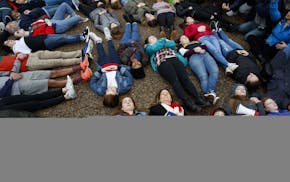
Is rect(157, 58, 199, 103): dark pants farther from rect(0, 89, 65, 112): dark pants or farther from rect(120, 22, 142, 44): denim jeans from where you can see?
rect(0, 89, 65, 112): dark pants

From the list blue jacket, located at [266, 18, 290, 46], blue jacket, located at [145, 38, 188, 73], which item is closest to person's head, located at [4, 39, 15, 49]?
blue jacket, located at [145, 38, 188, 73]

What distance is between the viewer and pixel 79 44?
21.3 feet

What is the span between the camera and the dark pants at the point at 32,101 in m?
4.71

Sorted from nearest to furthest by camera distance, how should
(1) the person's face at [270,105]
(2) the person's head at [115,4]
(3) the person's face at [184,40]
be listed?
(1) the person's face at [270,105] < (3) the person's face at [184,40] < (2) the person's head at [115,4]

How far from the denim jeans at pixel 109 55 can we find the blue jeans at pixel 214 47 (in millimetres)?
1731

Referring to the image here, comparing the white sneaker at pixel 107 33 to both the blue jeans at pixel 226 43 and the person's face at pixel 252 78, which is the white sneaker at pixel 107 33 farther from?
the person's face at pixel 252 78

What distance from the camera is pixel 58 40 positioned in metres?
6.32

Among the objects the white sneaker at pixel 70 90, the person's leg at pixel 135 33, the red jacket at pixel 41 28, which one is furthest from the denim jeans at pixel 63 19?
the white sneaker at pixel 70 90

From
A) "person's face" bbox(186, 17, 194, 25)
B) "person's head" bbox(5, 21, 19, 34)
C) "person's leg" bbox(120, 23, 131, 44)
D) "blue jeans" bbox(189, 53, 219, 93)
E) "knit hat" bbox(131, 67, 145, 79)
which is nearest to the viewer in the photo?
"blue jeans" bbox(189, 53, 219, 93)

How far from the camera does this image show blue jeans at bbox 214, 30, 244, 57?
18.9 feet

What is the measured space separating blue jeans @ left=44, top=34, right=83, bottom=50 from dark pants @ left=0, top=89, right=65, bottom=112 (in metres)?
1.57

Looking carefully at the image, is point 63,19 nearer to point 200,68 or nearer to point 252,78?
point 200,68

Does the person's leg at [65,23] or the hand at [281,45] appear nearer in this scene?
the hand at [281,45]

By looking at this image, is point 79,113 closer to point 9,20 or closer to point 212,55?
point 212,55
